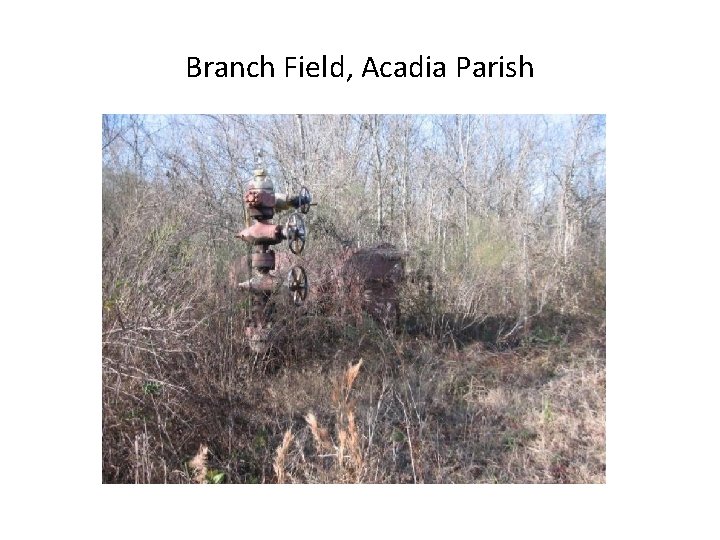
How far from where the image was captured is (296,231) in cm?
509

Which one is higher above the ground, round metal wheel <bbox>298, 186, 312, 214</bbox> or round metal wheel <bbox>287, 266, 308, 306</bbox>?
round metal wheel <bbox>298, 186, 312, 214</bbox>

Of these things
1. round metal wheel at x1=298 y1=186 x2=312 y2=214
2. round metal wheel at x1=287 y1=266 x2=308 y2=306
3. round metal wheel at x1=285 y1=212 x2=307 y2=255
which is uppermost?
round metal wheel at x1=298 y1=186 x2=312 y2=214

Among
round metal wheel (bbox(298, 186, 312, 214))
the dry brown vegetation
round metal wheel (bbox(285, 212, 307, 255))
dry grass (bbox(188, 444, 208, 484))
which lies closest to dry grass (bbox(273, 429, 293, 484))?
the dry brown vegetation

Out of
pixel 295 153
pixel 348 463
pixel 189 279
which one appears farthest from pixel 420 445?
pixel 295 153

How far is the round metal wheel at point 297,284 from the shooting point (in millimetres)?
5199

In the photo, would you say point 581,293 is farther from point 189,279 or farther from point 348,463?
point 189,279

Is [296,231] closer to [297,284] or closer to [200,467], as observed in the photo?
[297,284]

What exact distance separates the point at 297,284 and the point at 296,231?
52 centimetres

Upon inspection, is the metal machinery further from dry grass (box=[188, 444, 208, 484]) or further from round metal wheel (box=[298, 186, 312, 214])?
dry grass (box=[188, 444, 208, 484])

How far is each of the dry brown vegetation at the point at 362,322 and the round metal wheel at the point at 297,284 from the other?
0.12 metres

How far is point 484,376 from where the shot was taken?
16.7 ft

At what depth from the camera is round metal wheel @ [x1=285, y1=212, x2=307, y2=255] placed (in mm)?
5023

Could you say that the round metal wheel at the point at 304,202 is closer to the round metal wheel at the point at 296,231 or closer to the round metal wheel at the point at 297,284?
the round metal wheel at the point at 296,231

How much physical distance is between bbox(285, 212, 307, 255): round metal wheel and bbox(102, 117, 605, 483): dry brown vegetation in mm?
322
